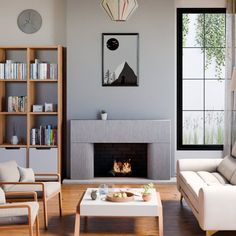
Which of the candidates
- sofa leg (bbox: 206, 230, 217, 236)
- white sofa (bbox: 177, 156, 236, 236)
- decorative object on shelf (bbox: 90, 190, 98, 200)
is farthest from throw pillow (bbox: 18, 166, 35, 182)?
sofa leg (bbox: 206, 230, 217, 236)

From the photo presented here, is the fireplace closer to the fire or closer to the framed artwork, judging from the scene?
the fire

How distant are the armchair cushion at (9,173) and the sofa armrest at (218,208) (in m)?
2.13

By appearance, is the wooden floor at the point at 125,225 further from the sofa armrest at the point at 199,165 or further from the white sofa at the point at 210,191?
the sofa armrest at the point at 199,165

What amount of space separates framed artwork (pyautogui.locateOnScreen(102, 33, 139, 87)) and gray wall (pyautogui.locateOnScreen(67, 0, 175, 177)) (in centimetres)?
7

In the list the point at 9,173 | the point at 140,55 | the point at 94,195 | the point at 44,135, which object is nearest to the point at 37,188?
the point at 9,173

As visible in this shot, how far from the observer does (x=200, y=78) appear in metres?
9.26

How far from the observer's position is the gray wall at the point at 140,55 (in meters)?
8.85

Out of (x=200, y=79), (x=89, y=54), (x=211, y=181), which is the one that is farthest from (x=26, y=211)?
(x=200, y=79)

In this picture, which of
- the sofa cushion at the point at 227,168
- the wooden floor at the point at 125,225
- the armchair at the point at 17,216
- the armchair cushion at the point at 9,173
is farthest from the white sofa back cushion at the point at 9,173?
the sofa cushion at the point at 227,168

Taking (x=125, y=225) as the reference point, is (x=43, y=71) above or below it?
above

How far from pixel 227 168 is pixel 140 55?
2852 mm

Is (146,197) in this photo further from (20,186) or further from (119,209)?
(20,186)

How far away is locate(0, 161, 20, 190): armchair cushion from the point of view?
5973 mm

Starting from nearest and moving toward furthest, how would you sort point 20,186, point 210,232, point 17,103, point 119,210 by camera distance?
point 210,232 < point 119,210 < point 20,186 < point 17,103
